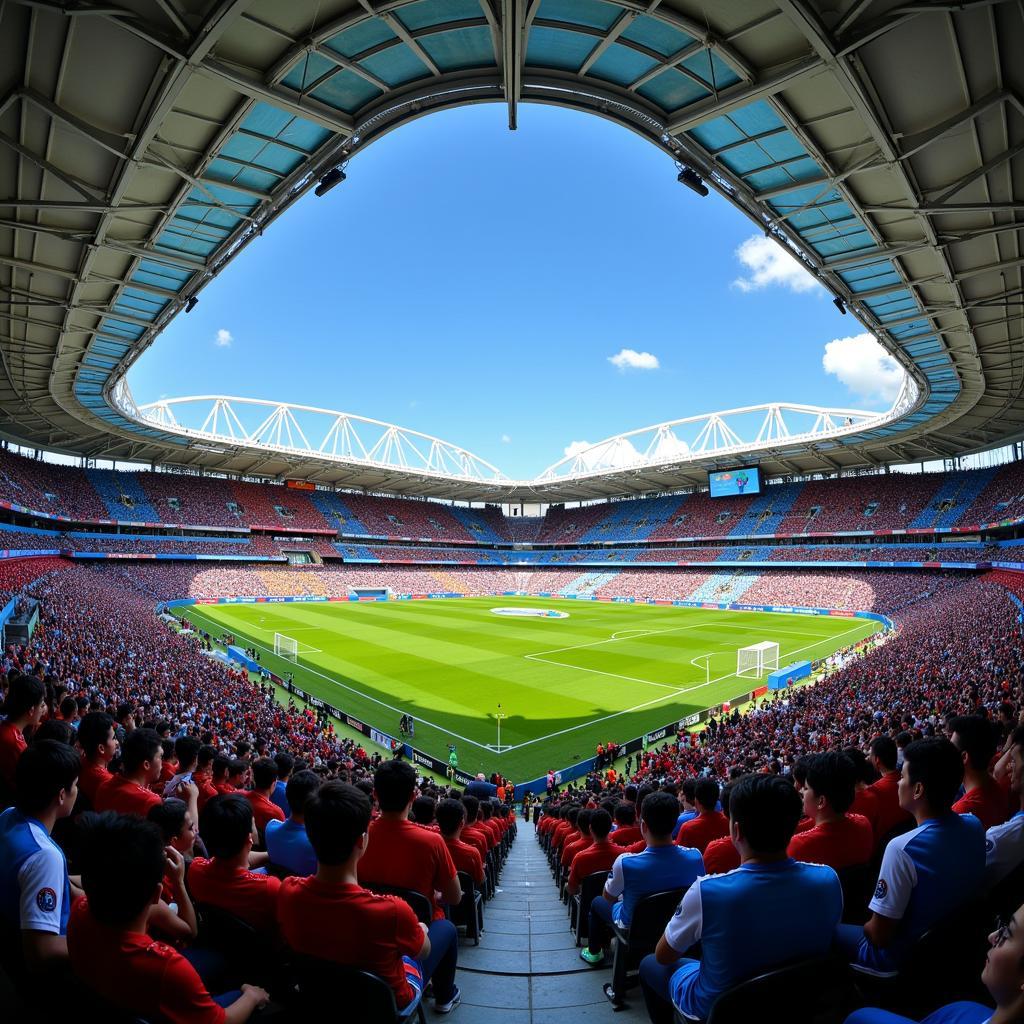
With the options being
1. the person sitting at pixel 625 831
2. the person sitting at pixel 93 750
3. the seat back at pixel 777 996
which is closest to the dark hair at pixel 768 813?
the seat back at pixel 777 996

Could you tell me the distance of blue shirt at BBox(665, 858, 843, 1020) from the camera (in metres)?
2.57

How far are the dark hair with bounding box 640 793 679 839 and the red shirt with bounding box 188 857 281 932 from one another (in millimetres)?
2323

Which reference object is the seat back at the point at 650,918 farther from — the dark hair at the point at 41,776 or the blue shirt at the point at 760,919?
the dark hair at the point at 41,776

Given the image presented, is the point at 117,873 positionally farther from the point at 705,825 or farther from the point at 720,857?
the point at 705,825

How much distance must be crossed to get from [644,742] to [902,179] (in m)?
17.1

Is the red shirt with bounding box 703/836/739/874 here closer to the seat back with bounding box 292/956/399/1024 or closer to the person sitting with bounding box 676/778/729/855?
the person sitting with bounding box 676/778/729/855

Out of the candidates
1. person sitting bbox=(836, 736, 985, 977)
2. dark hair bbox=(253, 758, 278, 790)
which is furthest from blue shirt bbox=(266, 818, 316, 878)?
person sitting bbox=(836, 736, 985, 977)

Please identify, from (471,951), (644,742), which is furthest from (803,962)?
(644,742)

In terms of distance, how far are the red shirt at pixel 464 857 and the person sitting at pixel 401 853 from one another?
1347 millimetres

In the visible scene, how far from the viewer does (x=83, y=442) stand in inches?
2064

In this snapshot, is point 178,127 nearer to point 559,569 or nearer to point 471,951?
point 471,951

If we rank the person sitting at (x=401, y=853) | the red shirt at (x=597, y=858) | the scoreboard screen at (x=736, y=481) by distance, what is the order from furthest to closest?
the scoreboard screen at (x=736, y=481) → the red shirt at (x=597, y=858) → the person sitting at (x=401, y=853)

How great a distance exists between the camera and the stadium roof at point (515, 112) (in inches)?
387

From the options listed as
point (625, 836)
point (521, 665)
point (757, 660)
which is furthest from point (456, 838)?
point (757, 660)
